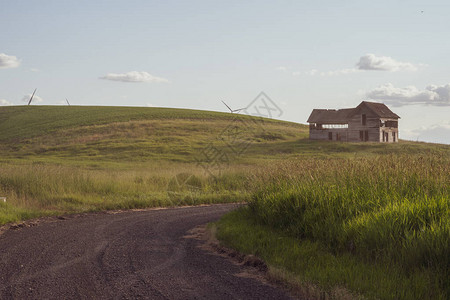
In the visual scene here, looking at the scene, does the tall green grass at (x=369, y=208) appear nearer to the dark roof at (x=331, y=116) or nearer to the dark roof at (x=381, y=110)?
the dark roof at (x=381, y=110)

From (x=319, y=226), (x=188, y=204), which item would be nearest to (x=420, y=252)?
(x=319, y=226)

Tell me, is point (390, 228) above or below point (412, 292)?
above

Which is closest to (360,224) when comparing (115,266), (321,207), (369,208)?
(369,208)

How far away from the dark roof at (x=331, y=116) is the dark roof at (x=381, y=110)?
10.5ft

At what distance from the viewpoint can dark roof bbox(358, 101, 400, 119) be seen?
6988cm

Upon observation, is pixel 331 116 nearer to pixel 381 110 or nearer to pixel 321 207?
pixel 381 110

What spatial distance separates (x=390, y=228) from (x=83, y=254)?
22.0 feet

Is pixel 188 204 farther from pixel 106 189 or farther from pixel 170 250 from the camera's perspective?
pixel 170 250

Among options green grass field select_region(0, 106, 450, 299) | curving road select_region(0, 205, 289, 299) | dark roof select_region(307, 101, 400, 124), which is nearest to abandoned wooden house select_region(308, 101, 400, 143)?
dark roof select_region(307, 101, 400, 124)

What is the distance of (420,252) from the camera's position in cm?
745

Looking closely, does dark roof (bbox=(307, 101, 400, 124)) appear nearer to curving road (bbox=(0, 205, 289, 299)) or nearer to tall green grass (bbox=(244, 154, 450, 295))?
tall green grass (bbox=(244, 154, 450, 295))

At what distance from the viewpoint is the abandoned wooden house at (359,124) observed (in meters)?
69.7

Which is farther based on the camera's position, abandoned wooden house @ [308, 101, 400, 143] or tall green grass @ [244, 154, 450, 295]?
abandoned wooden house @ [308, 101, 400, 143]

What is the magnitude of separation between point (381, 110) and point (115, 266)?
7030 cm
